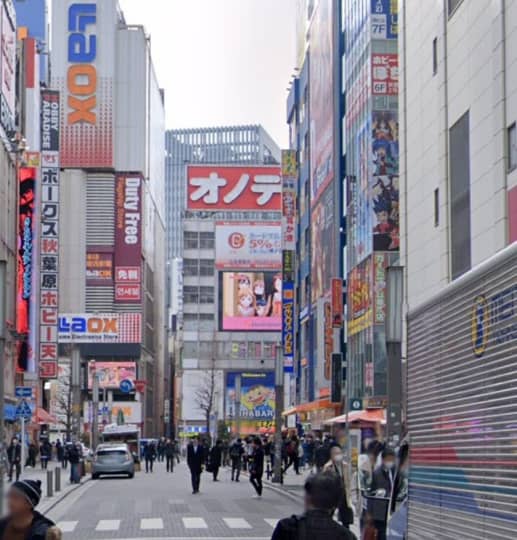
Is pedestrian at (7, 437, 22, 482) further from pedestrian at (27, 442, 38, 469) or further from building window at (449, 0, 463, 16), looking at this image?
building window at (449, 0, 463, 16)

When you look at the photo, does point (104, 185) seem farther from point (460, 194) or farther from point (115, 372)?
point (460, 194)

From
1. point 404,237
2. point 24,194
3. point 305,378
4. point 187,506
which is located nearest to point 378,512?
point 187,506

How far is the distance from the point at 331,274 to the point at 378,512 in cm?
6067

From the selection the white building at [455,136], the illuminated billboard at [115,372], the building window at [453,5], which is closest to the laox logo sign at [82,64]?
the illuminated billboard at [115,372]

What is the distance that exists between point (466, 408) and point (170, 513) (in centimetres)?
2190

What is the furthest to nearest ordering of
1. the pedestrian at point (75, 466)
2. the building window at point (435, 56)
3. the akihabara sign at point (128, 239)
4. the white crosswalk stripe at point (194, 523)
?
1. the akihabara sign at point (128, 239)
2. the pedestrian at point (75, 466)
3. the building window at point (435, 56)
4. the white crosswalk stripe at point (194, 523)

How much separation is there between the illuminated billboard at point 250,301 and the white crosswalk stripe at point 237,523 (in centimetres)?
10335

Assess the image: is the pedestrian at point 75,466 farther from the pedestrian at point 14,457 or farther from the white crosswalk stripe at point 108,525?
the white crosswalk stripe at point 108,525

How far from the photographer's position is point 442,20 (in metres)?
42.8

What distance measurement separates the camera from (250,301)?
443 feet

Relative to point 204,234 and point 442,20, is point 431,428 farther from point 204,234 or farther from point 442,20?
point 204,234

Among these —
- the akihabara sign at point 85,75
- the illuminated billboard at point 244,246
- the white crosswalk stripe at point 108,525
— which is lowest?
the white crosswalk stripe at point 108,525

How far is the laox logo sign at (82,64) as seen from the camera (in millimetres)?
139125

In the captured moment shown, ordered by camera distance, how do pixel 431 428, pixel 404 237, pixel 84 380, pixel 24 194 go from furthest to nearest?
1. pixel 84 380
2. pixel 24 194
3. pixel 404 237
4. pixel 431 428
